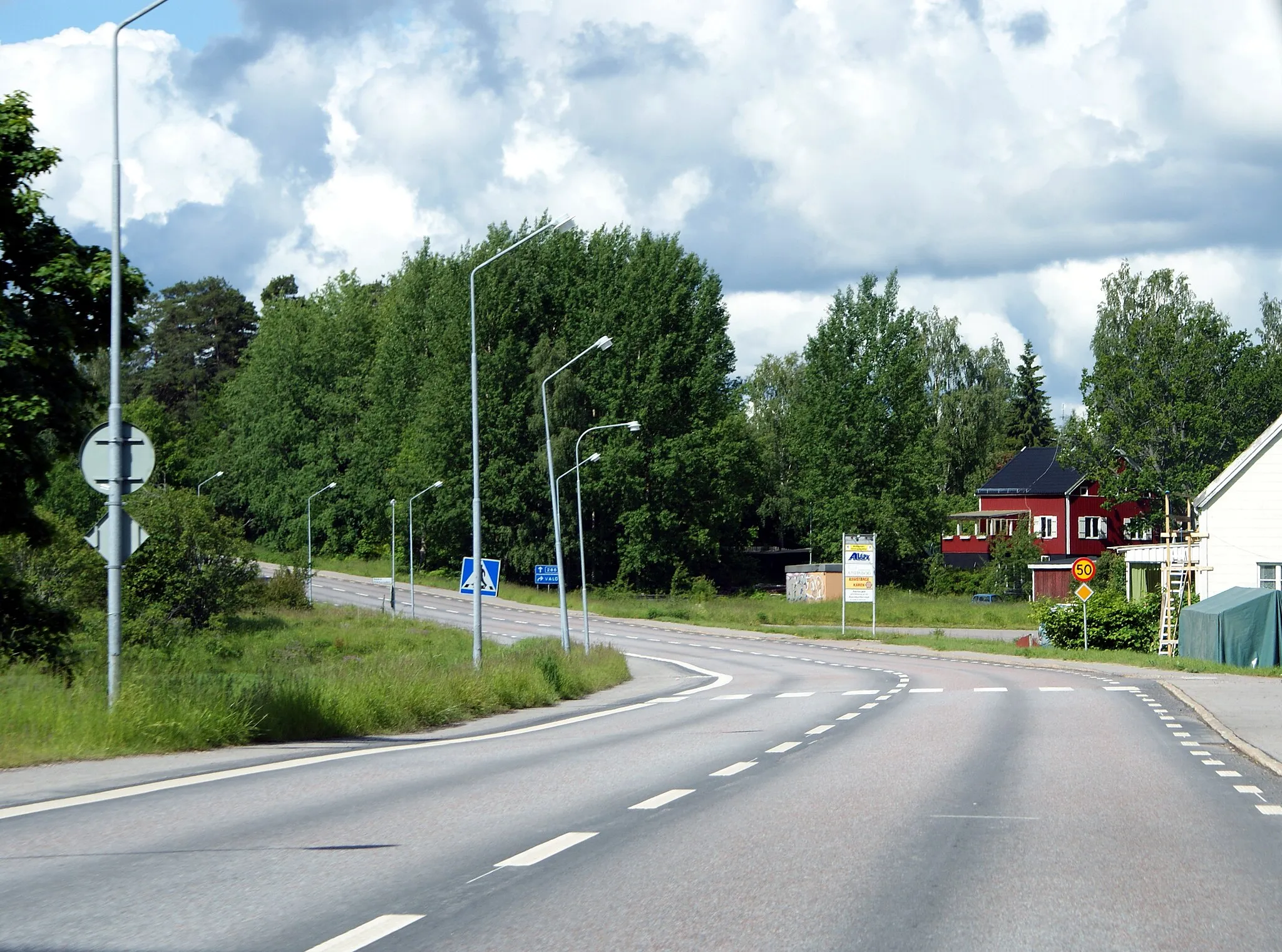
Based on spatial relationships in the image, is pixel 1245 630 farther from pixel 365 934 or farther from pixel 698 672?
pixel 365 934

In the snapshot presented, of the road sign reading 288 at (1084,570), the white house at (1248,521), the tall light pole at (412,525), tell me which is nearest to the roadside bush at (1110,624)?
the white house at (1248,521)

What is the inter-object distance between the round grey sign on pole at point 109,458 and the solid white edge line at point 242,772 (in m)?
3.65

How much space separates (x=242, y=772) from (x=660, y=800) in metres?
3.89

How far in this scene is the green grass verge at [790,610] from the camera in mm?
65125

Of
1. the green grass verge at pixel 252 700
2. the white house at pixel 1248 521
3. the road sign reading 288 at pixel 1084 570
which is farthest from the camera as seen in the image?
the white house at pixel 1248 521

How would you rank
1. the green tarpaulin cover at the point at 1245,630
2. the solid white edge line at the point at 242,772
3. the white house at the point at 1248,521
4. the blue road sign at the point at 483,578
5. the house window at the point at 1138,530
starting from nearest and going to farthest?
1. the solid white edge line at the point at 242,772
2. the blue road sign at the point at 483,578
3. the green tarpaulin cover at the point at 1245,630
4. the white house at the point at 1248,521
5. the house window at the point at 1138,530

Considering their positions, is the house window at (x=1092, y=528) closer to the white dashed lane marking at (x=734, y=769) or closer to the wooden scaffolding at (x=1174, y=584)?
the wooden scaffolding at (x=1174, y=584)

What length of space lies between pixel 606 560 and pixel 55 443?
55.6 m

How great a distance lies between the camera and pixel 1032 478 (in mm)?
94500

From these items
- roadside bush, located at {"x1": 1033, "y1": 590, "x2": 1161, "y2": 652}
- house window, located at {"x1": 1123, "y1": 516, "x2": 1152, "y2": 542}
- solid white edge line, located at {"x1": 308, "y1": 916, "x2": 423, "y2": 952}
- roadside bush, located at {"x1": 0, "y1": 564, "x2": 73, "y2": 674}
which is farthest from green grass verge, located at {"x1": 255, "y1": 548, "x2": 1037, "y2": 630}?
solid white edge line, located at {"x1": 308, "y1": 916, "x2": 423, "y2": 952}

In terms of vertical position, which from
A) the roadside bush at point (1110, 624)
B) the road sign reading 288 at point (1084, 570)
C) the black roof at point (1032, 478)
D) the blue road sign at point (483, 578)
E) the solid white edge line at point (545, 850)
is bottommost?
the roadside bush at point (1110, 624)

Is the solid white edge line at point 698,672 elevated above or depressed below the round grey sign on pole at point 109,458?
below

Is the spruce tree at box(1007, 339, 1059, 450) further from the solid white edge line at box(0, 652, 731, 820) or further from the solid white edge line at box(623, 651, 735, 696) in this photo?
the solid white edge line at box(0, 652, 731, 820)

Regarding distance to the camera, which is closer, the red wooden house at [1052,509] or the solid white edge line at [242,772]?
the solid white edge line at [242,772]
